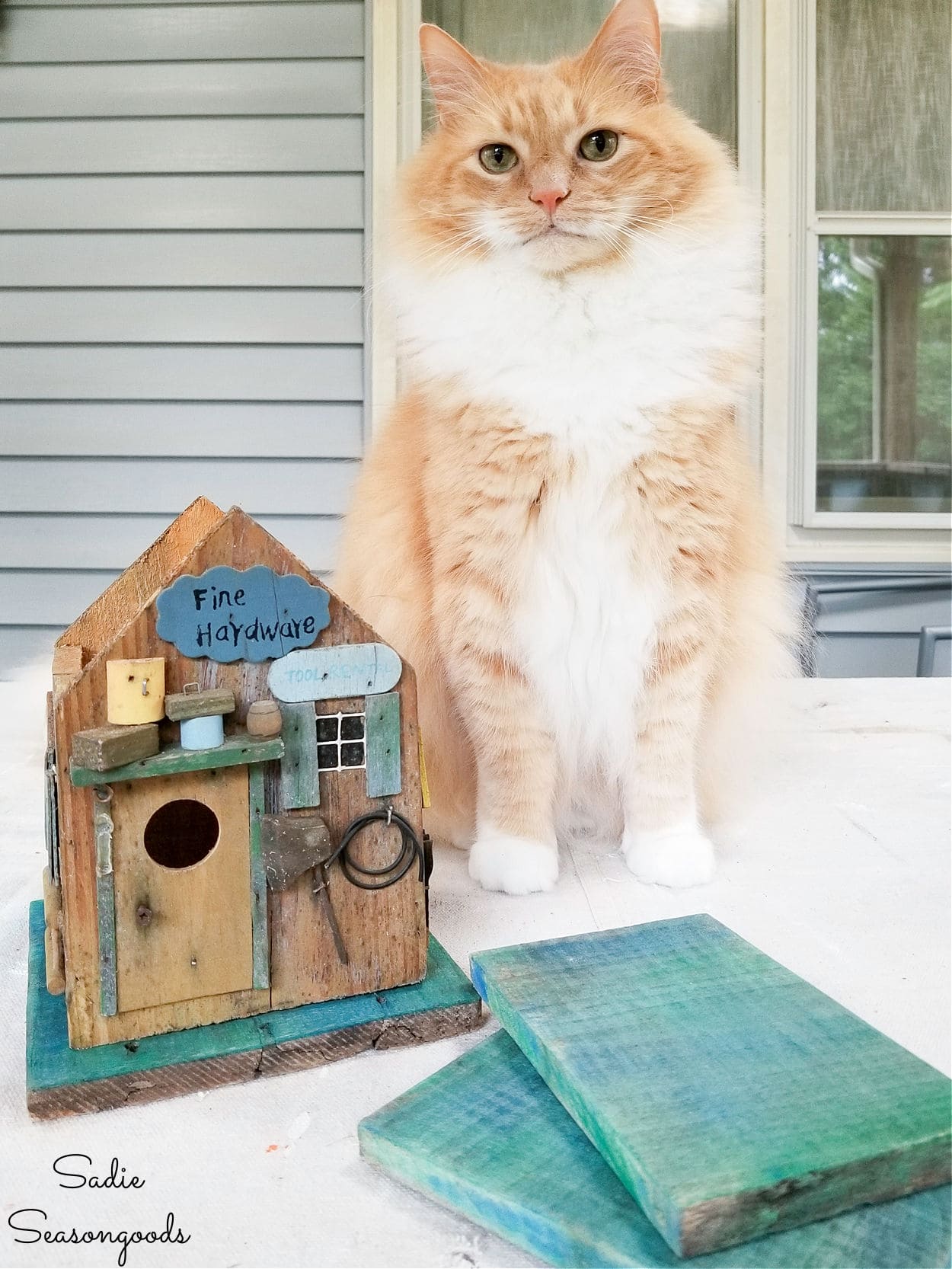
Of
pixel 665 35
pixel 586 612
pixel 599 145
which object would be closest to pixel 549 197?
pixel 599 145

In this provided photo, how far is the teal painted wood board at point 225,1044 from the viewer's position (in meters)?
0.57

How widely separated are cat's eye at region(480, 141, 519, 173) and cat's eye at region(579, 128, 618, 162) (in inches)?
2.8

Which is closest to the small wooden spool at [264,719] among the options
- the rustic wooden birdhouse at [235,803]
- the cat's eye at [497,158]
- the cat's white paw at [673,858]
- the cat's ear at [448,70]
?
the rustic wooden birdhouse at [235,803]

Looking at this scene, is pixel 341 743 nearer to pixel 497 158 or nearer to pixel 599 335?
pixel 599 335

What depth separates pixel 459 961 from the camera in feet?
2.55

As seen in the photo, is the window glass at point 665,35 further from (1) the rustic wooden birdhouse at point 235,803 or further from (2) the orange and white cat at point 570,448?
(1) the rustic wooden birdhouse at point 235,803

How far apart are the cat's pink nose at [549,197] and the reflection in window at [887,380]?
6.48ft

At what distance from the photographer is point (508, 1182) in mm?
473

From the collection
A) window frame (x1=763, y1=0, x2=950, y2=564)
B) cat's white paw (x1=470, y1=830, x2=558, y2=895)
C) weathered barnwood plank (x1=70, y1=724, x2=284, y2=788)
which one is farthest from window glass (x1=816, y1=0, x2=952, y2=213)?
weathered barnwood plank (x1=70, y1=724, x2=284, y2=788)

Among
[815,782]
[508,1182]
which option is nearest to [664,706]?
[815,782]

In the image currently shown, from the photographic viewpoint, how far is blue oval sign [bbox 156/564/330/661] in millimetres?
604

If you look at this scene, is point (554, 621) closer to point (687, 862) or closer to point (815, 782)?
point (687, 862)

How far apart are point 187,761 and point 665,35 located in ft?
8.67

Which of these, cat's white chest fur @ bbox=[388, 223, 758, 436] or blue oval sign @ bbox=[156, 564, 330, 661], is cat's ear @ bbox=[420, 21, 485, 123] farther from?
blue oval sign @ bbox=[156, 564, 330, 661]
